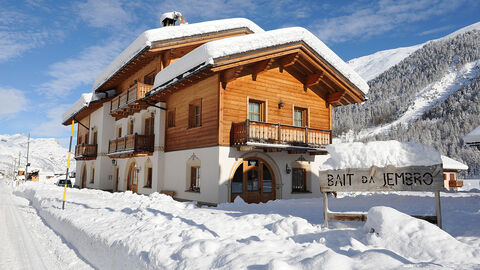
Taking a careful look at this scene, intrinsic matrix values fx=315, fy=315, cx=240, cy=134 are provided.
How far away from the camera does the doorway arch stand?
70.0ft

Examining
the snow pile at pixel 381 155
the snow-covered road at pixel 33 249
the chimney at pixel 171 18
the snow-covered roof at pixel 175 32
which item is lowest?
the snow-covered road at pixel 33 249

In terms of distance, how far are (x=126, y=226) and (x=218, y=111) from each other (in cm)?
708

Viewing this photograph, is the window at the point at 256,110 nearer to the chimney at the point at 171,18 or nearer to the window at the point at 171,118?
the window at the point at 171,118

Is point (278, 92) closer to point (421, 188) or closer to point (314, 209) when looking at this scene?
point (314, 209)

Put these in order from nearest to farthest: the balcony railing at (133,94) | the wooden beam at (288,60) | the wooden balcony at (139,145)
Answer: the wooden beam at (288,60), the wooden balcony at (139,145), the balcony railing at (133,94)

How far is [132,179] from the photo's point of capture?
72.6 feet

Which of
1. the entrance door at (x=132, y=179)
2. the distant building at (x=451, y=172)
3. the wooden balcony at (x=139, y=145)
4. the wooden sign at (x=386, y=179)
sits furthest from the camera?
the distant building at (x=451, y=172)

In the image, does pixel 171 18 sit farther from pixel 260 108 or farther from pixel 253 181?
pixel 253 181

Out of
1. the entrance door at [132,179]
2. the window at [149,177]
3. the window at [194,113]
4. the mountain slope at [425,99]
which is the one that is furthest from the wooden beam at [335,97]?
the mountain slope at [425,99]

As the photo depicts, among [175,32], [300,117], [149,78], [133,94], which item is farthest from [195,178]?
[149,78]

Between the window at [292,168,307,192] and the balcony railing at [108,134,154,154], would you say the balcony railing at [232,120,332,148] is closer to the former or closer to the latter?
the window at [292,168,307,192]

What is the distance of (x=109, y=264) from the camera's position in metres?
6.49

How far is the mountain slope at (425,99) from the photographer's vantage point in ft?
376

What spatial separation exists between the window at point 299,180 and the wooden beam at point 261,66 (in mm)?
5384
